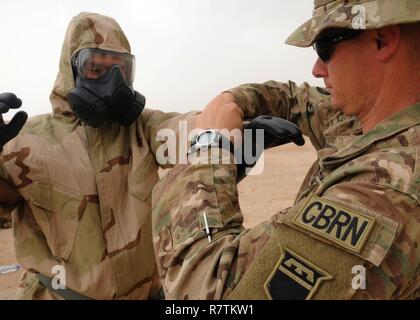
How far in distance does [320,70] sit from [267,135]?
26cm

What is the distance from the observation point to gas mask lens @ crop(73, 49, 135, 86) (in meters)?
2.30

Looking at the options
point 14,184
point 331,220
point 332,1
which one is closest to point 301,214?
point 331,220

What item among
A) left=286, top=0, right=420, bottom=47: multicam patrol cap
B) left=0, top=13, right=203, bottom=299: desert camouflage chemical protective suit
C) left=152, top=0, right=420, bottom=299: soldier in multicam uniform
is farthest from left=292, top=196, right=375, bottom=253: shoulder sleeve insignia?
left=0, top=13, right=203, bottom=299: desert camouflage chemical protective suit

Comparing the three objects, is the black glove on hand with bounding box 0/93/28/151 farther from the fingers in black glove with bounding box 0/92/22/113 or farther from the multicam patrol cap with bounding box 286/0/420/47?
the multicam patrol cap with bounding box 286/0/420/47

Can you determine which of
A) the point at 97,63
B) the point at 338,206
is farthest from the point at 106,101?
the point at 338,206

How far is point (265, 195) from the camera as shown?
1004 cm

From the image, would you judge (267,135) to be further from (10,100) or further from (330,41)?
(10,100)

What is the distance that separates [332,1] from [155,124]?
1.31 m

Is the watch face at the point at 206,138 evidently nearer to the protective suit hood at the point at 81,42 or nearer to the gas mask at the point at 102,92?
the gas mask at the point at 102,92

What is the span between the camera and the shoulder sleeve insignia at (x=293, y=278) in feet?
2.74

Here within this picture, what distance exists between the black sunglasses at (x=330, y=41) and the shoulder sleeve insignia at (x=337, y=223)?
0.48 m

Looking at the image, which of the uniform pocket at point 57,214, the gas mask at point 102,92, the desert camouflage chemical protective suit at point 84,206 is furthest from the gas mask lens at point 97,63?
the uniform pocket at point 57,214
